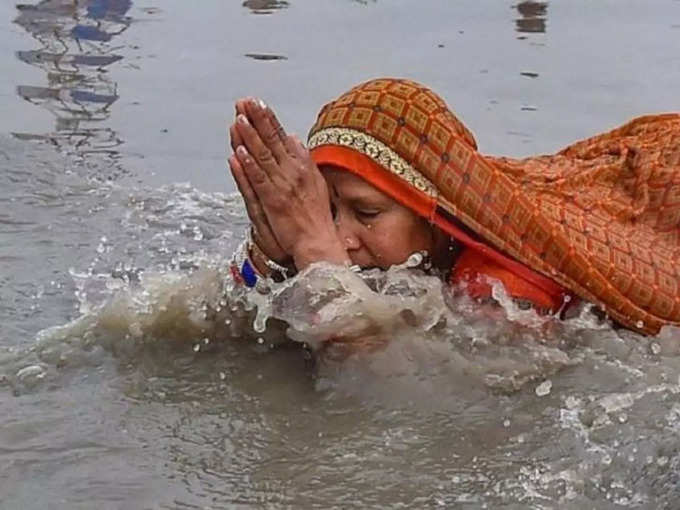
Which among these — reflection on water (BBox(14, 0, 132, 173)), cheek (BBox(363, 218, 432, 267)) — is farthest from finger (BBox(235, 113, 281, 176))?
reflection on water (BBox(14, 0, 132, 173))

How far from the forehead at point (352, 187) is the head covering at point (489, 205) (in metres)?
0.03

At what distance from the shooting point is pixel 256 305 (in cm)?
438

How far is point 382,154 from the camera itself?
4234mm

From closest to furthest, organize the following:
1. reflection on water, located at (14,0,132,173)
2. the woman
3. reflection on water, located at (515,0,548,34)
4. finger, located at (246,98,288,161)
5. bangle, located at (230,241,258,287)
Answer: finger, located at (246,98,288,161) → the woman → bangle, located at (230,241,258,287) → reflection on water, located at (14,0,132,173) → reflection on water, located at (515,0,548,34)

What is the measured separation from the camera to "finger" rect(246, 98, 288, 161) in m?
4.00

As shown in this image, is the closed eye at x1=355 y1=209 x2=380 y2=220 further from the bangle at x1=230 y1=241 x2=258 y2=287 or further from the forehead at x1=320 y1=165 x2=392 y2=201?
the bangle at x1=230 y1=241 x2=258 y2=287

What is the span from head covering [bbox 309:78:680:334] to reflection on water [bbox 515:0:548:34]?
5.21 metres

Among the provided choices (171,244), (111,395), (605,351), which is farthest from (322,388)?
(171,244)

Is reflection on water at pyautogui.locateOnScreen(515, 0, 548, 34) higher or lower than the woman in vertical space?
lower

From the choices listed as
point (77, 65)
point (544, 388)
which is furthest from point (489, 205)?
point (77, 65)

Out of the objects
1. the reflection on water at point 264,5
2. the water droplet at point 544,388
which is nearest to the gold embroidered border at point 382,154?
the water droplet at point 544,388

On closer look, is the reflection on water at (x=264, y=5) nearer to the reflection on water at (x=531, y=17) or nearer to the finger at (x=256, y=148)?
the reflection on water at (x=531, y=17)

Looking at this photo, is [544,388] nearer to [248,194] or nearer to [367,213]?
[367,213]

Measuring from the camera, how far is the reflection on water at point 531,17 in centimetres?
963
